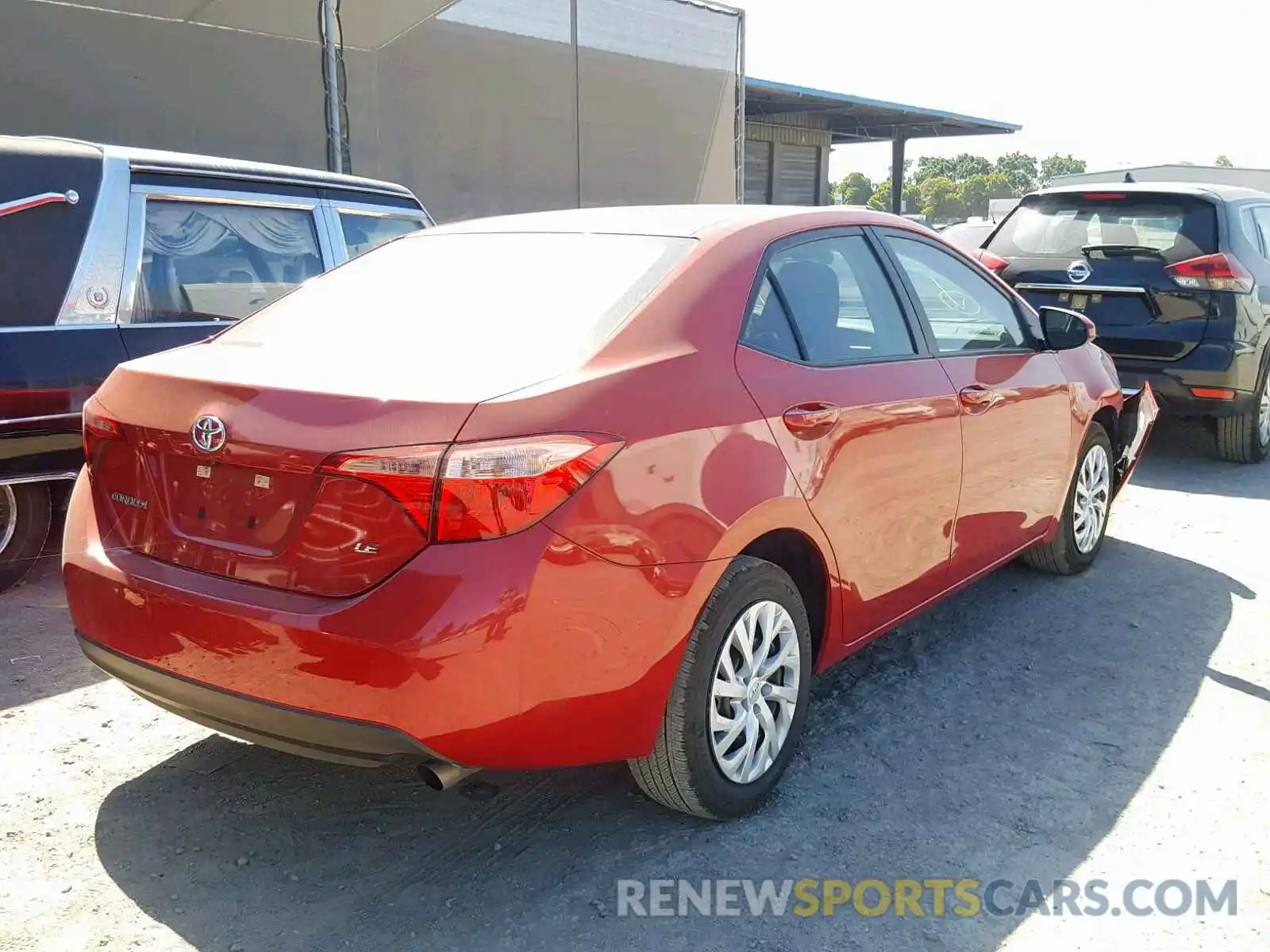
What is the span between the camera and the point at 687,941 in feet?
8.17

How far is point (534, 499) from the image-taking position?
235 centimetres

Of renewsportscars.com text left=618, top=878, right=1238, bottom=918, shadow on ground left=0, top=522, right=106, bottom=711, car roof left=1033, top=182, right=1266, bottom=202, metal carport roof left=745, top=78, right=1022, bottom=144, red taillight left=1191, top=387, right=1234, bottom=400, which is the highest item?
metal carport roof left=745, top=78, right=1022, bottom=144

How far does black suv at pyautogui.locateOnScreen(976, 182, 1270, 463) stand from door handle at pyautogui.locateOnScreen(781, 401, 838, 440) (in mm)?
4614

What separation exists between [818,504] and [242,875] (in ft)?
5.66

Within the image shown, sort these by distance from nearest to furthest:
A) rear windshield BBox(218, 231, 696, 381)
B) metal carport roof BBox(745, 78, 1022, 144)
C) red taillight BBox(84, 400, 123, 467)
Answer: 1. rear windshield BBox(218, 231, 696, 381)
2. red taillight BBox(84, 400, 123, 467)
3. metal carport roof BBox(745, 78, 1022, 144)

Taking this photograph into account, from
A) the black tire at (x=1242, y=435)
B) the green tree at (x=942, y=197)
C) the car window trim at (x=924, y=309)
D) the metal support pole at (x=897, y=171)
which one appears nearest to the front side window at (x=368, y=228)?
the car window trim at (x=924, y=309)

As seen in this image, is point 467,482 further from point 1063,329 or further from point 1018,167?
point 1018,167

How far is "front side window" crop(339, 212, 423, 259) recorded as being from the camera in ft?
18.2

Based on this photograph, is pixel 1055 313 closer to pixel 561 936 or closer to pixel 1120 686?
pixel 1120 686

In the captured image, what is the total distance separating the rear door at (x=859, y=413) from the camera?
3.00 metres

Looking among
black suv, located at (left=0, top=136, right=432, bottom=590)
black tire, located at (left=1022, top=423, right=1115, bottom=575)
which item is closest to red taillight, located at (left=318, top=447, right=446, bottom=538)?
black suv, located at (left=0, top=136, right=432, bottom=590)

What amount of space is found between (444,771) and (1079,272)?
5994 millimetres

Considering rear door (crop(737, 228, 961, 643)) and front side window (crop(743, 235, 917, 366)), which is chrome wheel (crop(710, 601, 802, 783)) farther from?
front side window (crop(743, 235, 917, 366))

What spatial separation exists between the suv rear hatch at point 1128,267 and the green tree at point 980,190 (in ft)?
404
